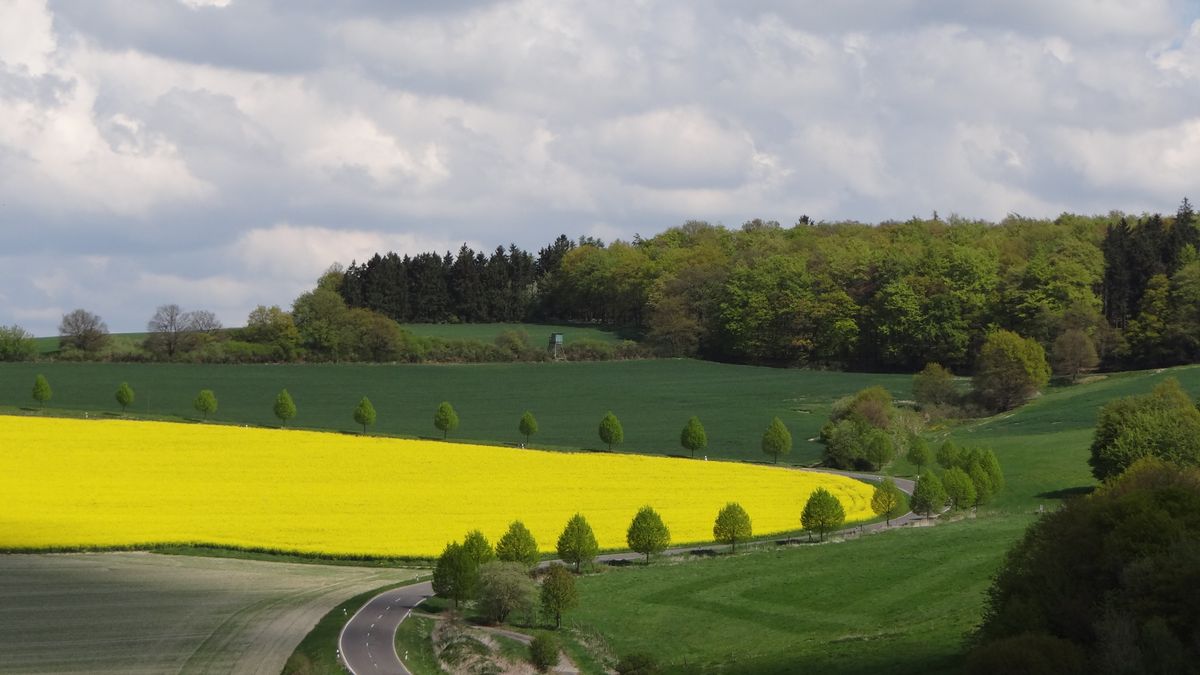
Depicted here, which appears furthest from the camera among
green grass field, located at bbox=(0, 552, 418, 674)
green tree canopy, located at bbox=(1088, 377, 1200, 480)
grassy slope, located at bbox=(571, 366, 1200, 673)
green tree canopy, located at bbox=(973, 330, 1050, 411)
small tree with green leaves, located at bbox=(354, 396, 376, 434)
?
green tree canopy, located at bbox=(973, 330, 1050, 411)

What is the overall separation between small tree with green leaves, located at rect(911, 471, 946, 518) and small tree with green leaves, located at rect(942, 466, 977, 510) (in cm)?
94

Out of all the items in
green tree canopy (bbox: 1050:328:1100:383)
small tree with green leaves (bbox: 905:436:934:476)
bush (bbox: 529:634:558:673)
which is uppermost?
green tree canopy (bbox: 1050:328:1100:383)

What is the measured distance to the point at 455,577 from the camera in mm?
59656

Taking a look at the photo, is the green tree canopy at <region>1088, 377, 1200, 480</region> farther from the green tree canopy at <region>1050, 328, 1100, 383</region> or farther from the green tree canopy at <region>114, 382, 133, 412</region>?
the green tree canopy at <region>114, 382, 133, 412</region>

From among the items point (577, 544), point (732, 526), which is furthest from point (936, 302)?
point (577, 544)

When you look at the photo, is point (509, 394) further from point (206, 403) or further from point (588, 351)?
point (206, 403)

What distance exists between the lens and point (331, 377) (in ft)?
480

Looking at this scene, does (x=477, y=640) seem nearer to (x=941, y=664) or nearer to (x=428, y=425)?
(x=941, y=664)

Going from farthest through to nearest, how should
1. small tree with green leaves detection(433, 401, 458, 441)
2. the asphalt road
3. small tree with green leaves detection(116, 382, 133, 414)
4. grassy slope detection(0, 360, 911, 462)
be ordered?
grassy slope detection(0, 360, 911, 462) < small tree with green leaves detection(116, 382, 133, 414) < small tree with green leaves detection(433, 401, 458, 441) < the asphalt road

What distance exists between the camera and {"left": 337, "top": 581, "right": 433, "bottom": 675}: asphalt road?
5034cm

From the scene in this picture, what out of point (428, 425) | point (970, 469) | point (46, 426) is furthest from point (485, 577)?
point (428, 425)

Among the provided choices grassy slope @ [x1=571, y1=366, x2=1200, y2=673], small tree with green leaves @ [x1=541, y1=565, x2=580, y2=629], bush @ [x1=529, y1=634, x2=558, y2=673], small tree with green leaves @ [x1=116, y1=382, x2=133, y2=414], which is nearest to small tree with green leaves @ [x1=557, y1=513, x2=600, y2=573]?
grassy slope @ [x1=571, y1=366, x2=1200, y2=673]

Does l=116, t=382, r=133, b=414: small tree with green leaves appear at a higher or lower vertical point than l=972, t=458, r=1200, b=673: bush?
higher

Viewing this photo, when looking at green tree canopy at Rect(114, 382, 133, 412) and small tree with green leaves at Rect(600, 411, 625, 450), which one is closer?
small tree with green leaves at Rect(600, 411, 625, 450)
